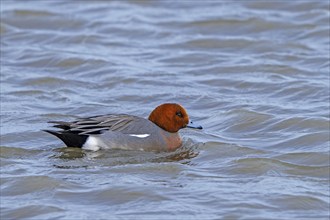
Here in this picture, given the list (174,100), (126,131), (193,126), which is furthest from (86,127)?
(174,100)

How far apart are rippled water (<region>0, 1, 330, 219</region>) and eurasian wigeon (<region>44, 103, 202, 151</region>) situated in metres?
0.13

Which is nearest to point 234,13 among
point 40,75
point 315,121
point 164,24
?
point 164,24

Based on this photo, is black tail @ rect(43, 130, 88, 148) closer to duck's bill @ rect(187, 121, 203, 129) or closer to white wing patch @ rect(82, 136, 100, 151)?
white wing patch @ rect(82, 136, 100, 151)

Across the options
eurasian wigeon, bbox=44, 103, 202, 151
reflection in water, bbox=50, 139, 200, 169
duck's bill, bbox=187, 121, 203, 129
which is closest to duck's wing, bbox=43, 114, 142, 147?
eurasian wigeon, bbox=44, 103, 202, 151

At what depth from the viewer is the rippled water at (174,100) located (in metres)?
8.81

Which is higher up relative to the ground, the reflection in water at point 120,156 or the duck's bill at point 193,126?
the duck's bill at point 193,126

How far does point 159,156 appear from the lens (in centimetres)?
1041

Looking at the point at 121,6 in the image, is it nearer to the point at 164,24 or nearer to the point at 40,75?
the point at 164,24

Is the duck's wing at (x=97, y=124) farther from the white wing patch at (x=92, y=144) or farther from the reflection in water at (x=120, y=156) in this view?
the reflection in water at (x=120, y=156)

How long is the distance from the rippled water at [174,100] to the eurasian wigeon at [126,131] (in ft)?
0.44

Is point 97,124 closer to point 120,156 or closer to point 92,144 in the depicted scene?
point 92,144

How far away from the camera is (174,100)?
12445 millimetres

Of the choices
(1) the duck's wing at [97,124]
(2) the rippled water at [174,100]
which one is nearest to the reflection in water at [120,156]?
(2) the rippled water at [174,100]

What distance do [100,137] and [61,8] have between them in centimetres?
663
